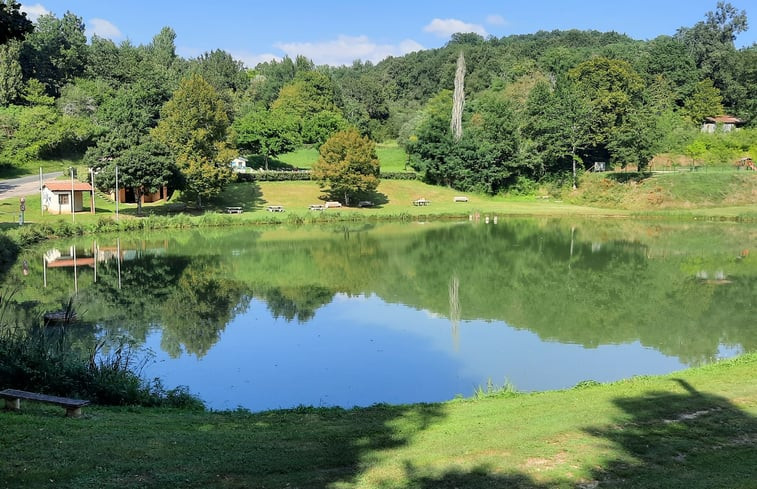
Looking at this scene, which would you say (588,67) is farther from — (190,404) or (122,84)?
(190,404)

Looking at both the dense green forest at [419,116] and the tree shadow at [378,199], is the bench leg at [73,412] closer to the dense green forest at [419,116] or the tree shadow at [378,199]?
the dense green forest at [419,116]

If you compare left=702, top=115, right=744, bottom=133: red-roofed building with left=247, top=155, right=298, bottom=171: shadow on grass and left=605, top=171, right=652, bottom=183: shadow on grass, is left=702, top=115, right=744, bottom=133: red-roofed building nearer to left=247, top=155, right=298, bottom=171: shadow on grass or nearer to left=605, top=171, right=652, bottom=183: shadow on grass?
left=605, top=171, right=652, bottom=183: shadow on grass

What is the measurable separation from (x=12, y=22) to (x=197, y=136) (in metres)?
37.5

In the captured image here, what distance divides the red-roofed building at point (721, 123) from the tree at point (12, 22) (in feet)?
264

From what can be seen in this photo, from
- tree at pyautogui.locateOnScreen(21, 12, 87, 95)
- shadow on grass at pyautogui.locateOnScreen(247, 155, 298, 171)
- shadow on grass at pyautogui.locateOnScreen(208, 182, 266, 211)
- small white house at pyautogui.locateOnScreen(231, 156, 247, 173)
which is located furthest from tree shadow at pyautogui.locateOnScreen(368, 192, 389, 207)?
tree at pyautogui.locateOnScreen(21, 12, 87, 95)

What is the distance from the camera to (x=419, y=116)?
283 ft

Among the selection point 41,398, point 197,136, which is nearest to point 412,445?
point 41,398

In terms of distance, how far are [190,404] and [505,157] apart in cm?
5645

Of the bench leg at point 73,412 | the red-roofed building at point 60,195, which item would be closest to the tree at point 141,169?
the red-roofed building at point 60,195

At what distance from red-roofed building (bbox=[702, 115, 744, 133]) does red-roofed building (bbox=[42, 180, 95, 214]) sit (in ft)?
229

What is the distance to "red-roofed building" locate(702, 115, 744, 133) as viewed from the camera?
78312mm

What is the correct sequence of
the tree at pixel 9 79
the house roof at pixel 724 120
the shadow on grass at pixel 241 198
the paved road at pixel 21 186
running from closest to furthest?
the paved road at pixel 21 186, the shadow on grass at pixel 241 198, the tree at pixel 9 79, the house roof at pixel 724 120

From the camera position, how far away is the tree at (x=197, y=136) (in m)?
48.2

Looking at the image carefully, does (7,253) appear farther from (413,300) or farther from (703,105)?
(703,105)
